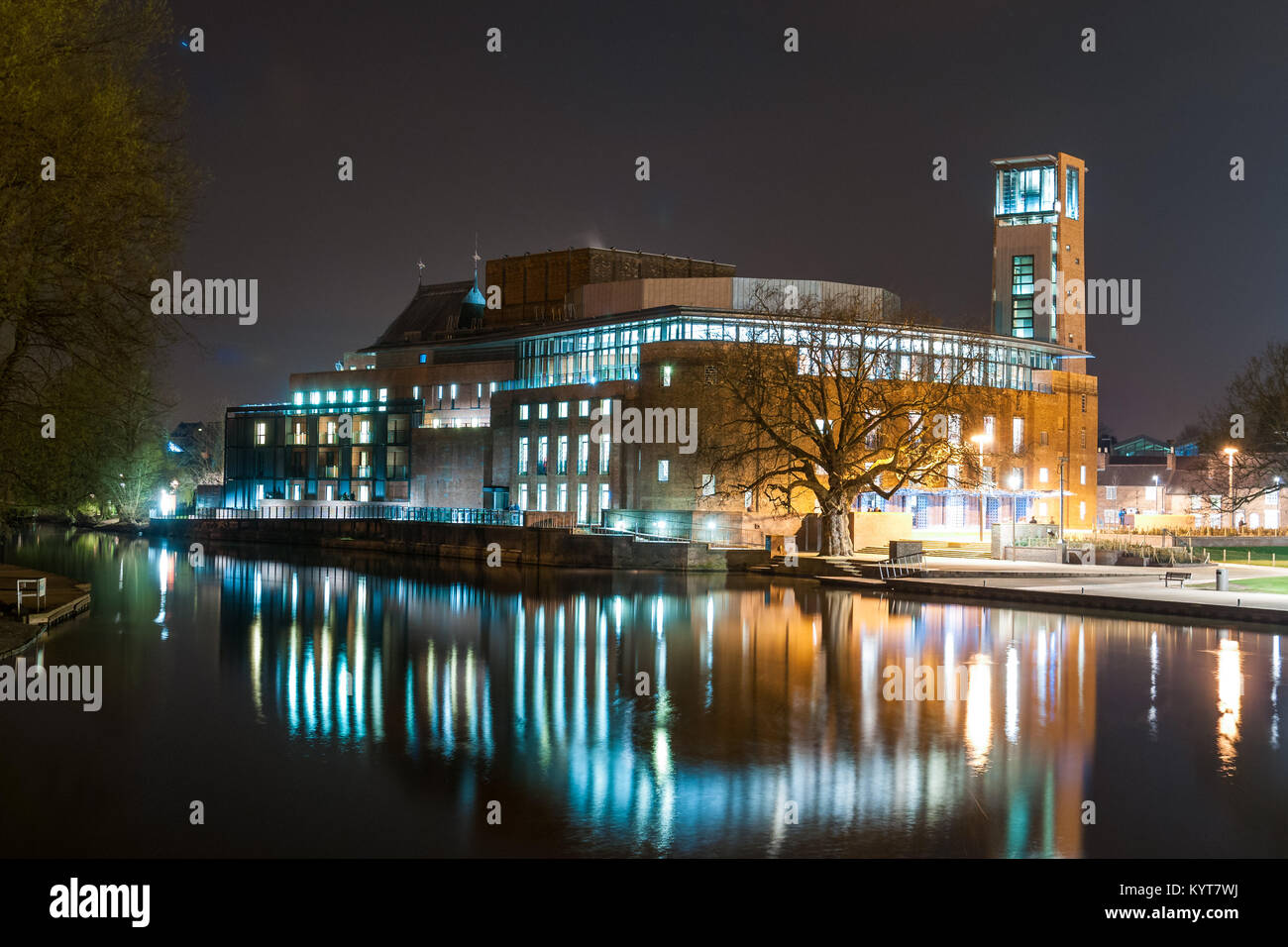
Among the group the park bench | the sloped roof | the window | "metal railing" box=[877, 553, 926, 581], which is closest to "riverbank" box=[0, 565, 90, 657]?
the park bench

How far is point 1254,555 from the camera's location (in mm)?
58250

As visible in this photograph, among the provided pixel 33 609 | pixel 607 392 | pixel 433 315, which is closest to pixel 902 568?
pixel 33 609

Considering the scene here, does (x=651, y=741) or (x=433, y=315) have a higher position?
(x=433, y=315)

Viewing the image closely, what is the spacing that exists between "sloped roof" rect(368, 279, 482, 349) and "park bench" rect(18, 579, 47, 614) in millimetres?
70070

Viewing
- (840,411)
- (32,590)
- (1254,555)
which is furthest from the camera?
(1254,555)

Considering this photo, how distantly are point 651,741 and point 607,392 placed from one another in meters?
57.9

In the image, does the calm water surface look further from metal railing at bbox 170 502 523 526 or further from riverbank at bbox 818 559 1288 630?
metal railing at bbox 170 502 523 526

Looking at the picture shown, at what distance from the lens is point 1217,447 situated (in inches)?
2884

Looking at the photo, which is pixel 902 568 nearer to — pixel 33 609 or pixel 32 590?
pixel 33 609

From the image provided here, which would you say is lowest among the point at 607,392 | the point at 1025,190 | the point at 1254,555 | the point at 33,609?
the point at 1254,555

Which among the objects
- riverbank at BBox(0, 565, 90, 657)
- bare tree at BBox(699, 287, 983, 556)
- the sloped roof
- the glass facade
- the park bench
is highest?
the sloped roof

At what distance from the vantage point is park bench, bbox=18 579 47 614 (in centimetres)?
3138
